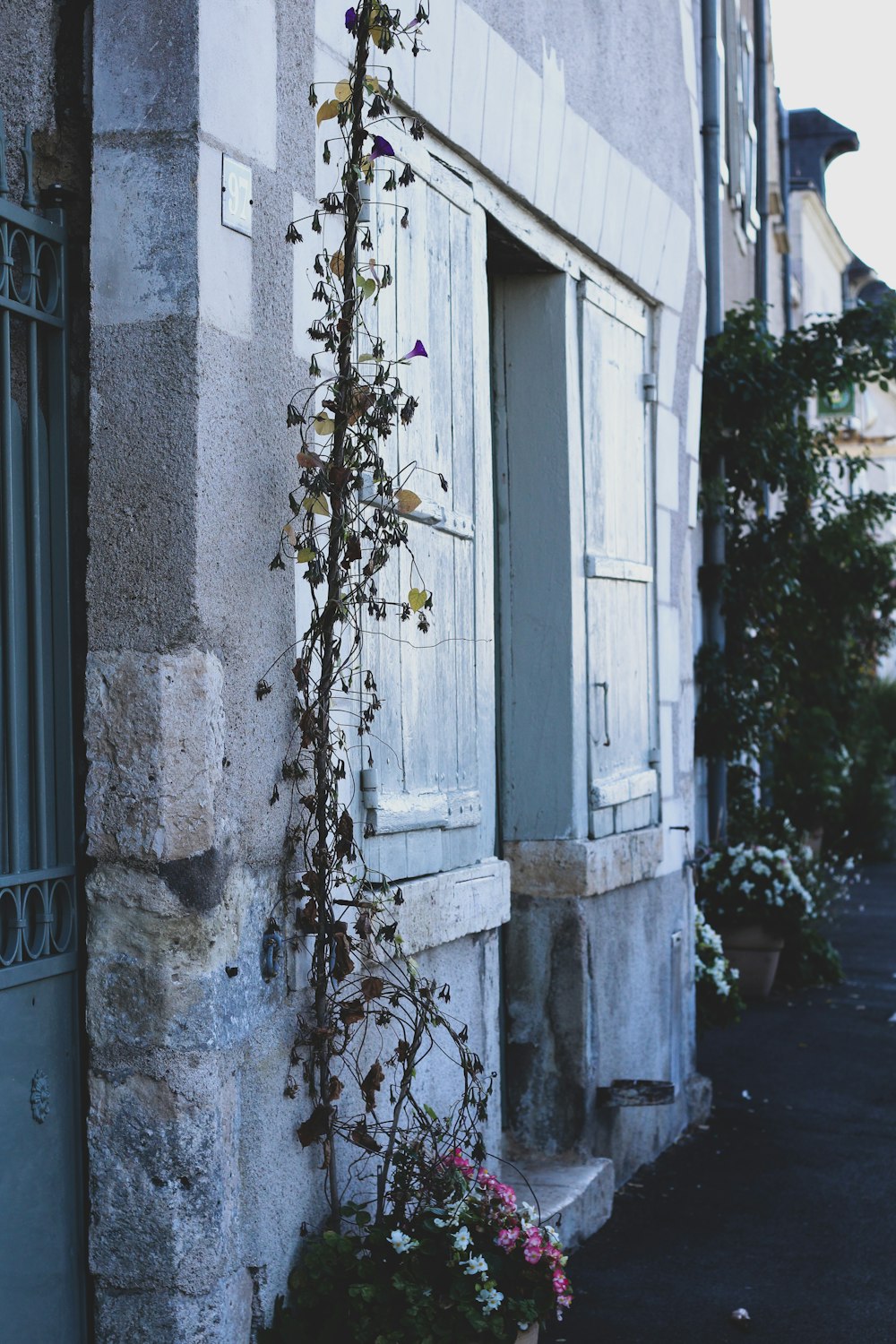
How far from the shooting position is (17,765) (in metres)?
2.48

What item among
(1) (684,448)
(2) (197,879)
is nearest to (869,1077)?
(1) (684,448)

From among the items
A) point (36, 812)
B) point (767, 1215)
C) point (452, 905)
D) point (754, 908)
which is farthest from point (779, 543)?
point (36, 812)

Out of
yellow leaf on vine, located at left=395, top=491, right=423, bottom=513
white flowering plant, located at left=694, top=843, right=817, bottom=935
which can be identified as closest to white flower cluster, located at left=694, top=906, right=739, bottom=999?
white flowering plant, located at left=694, top=843, right=817, bottom=935

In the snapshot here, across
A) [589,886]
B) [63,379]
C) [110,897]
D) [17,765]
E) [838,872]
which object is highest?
[63,379]

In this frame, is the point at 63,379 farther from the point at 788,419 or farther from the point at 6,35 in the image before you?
the point at 788,419

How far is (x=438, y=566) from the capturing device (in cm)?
Result: 367

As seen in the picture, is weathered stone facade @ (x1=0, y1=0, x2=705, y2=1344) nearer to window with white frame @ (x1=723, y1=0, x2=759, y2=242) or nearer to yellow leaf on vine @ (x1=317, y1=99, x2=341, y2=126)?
yellow leaf on vine @ (x1=317, y1=99, x2=341, y2=126)

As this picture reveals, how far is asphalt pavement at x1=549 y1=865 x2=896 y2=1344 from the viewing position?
3719mm

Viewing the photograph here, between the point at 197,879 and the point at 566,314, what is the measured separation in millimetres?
2599

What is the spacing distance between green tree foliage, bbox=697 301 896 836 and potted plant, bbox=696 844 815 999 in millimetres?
581

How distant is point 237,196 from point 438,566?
123 centimetres

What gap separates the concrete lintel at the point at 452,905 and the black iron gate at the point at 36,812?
2.88ft

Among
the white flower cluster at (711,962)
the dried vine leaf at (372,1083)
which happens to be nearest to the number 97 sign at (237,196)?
the dried vine leaf at (372,1083)

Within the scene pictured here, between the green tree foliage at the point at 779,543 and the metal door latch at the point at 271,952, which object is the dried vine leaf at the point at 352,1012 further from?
the green tree foliage at the point at 779,543
